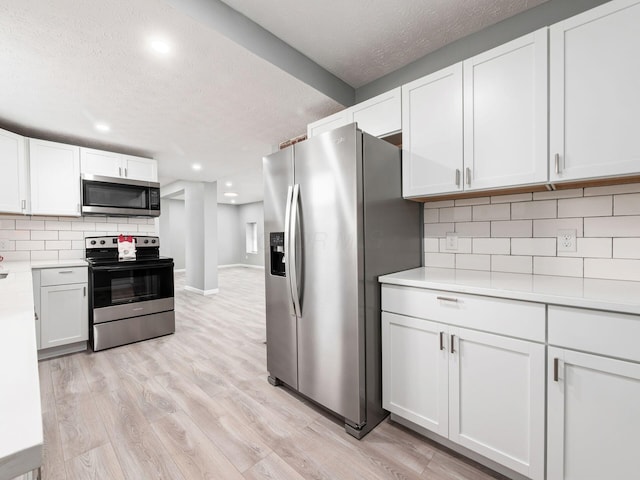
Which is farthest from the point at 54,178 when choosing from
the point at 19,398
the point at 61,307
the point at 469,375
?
the point at 469,375

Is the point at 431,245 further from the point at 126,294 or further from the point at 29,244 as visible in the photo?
the point at 29,244

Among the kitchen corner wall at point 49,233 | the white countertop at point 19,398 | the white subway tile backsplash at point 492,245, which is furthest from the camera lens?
the kitchen corner wall at point 49,233

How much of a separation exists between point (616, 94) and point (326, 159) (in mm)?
1378

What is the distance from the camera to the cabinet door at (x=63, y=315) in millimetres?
2861

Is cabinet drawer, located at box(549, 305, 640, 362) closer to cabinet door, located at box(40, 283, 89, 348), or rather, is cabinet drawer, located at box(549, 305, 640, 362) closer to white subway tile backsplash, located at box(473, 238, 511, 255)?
white subway tile backsplash, located at box(473, 238, 511, 255)

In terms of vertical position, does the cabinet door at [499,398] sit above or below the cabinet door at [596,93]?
below

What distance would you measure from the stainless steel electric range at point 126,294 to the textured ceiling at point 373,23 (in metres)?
2.76

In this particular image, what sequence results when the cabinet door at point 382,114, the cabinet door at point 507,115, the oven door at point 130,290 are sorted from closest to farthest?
1. the cabinet door at point 507,115
2. the cabinet door at point 382,114
3. the oven door at point 130,290

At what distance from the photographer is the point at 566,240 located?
5.59ft

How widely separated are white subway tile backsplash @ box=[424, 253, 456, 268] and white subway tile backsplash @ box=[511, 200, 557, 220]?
476mm

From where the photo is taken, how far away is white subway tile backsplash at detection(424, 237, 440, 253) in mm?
2213

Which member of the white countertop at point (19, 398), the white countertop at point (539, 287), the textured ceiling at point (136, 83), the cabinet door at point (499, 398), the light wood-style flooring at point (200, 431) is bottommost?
the light wood-style flooring at point (200, 431)

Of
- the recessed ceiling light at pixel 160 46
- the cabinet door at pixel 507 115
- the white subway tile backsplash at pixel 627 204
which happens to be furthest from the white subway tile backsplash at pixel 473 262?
the recessed ceiling light at pixel 160 46

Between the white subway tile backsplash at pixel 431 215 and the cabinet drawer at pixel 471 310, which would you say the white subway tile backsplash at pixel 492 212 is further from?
the cabinet drawer at pixel 471 310
